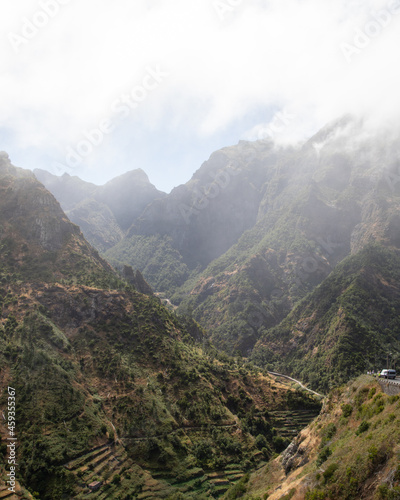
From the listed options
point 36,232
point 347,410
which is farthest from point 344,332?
point 36,232

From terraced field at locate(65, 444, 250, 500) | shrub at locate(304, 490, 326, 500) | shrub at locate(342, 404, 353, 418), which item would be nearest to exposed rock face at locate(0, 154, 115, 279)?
terraced field at locate(65, 444, 250, 500)

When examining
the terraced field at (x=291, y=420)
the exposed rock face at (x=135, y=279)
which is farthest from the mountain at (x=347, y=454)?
the exposed rock face at (x=135, y=279)

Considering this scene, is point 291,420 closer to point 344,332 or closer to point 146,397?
point 146,397

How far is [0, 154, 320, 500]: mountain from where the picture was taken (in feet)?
228

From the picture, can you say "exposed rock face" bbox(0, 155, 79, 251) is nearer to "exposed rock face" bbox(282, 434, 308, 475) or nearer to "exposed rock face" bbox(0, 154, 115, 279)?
"exposed rock face" bbox(0, 154, 115, 279)

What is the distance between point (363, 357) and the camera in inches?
5561

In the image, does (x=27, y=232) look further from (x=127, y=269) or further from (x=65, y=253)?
(x=127, y=269)

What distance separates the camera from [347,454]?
3731cm

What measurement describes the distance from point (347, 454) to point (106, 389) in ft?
235

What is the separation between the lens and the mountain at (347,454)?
104ft

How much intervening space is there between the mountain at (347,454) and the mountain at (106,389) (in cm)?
2042

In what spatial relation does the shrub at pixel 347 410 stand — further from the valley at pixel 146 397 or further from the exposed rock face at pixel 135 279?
the exposed rock face at pixel 135 279

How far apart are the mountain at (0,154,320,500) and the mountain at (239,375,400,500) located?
20.4 meters

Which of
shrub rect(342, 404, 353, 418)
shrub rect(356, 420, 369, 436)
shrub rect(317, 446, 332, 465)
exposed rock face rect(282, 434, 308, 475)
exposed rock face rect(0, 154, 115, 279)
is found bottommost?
exposed rock face rect(282, 434, 308, 475)
